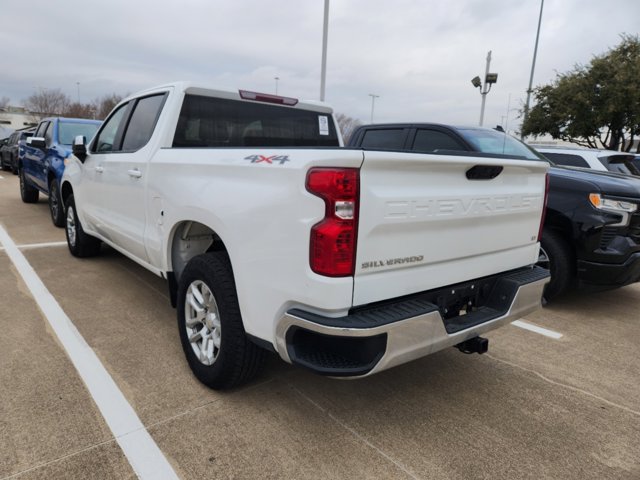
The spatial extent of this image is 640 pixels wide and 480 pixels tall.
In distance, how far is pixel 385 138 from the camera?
6.10 metres

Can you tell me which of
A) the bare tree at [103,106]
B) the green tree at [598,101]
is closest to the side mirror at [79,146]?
the green tree at [598,101]

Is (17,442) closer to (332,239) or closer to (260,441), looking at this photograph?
(260,441)

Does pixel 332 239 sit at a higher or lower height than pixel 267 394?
higher

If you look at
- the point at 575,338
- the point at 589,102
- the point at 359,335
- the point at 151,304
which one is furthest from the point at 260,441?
the point at 589,102

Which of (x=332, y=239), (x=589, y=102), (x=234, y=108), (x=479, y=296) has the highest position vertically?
(x=589, y=102)

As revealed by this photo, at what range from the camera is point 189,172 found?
2.92 meters

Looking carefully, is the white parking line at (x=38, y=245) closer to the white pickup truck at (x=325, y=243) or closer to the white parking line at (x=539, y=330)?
the white pickup truck at (x=325, y=243)

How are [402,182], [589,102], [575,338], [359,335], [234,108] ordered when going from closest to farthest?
[359,335]
[402,182]
[234,108]
[575,338]
[589,102]

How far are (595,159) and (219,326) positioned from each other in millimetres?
6731

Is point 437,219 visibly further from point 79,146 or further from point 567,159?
point 567,159

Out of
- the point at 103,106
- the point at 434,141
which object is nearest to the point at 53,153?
the point at 434,141

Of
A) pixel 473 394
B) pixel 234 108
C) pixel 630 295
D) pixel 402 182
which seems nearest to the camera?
pixel 402 182

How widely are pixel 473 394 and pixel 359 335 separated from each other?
4.75ft

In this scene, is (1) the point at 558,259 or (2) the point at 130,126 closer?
(2) the point at 130,126
